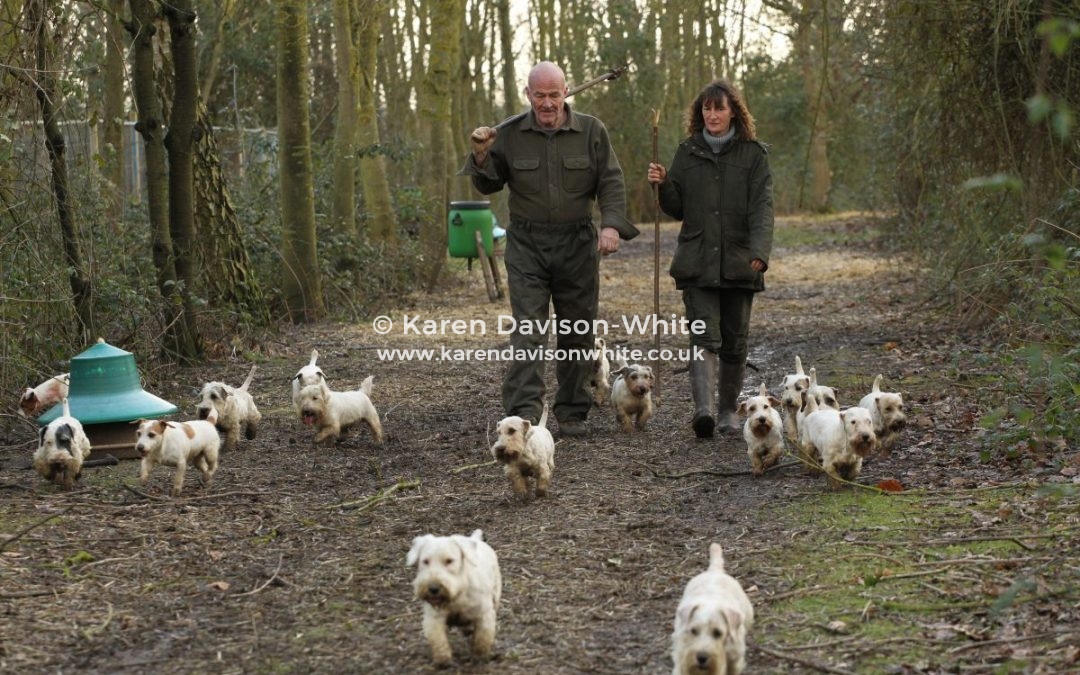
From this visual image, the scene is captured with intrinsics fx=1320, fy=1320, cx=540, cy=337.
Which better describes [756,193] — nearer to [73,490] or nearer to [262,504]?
[262,504]

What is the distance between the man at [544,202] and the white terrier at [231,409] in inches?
70.8

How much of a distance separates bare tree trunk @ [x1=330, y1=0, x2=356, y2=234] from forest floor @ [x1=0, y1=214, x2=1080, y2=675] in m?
7.56

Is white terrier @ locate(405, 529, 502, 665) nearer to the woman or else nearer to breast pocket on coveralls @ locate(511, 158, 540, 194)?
the woman

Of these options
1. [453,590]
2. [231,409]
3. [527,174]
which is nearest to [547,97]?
[527,174]

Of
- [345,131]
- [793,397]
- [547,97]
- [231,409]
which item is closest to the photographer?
[793,397]

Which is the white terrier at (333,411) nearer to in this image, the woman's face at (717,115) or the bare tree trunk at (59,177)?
the bare tree trunk at (59,177)

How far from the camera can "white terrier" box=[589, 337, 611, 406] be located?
10.7 meters

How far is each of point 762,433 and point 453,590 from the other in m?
3.46

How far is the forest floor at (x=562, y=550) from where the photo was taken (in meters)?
4.93

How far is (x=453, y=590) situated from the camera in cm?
456

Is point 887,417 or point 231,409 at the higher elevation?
point 887,417

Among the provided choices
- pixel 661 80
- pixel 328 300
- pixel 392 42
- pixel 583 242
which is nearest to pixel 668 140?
pixel 661 80

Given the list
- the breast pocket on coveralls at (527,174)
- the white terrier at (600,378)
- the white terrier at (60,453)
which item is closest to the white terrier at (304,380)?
the white terrier at (60,453)

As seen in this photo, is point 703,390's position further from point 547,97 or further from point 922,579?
point 922,579
